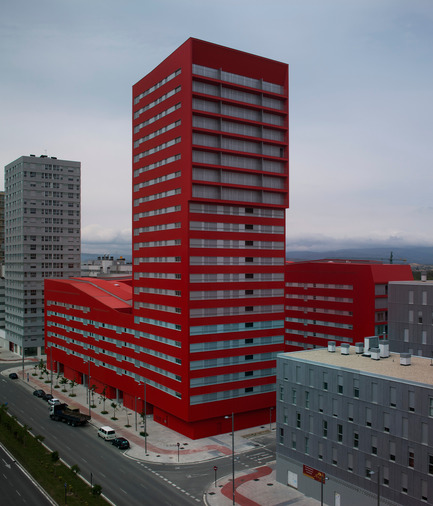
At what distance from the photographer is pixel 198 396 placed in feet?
262

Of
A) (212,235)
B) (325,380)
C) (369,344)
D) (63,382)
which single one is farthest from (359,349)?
(63,382)

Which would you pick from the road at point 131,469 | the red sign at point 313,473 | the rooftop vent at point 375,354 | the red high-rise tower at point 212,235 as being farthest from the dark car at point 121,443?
the rooftop vent at point 375,354

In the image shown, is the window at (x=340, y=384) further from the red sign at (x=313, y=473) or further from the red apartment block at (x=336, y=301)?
the red apartment block at (x=336, y=301)

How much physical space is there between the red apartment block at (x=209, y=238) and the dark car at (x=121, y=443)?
9.45 meters

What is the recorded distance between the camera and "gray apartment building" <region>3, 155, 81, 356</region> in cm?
15688

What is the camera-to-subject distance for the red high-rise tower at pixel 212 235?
81062 millimetres

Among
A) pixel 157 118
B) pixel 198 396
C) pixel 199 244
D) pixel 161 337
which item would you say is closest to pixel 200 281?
pixel 199 244

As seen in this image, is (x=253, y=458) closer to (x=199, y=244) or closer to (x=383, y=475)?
(x=383, y=475)

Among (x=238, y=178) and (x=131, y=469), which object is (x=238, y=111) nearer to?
(x=238, y=178)

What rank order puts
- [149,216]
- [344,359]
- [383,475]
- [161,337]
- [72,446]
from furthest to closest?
1. [149,216]
2. [161,337]
3. [72,446]
4. [344,359]
5. [383,475]

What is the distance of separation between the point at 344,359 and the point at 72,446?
1831 inches

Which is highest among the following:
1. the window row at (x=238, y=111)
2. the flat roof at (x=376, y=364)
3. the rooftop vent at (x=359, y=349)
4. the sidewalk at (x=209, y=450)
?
the window row at (x=238, y=111)

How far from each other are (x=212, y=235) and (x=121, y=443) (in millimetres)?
36617

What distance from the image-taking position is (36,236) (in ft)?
525
